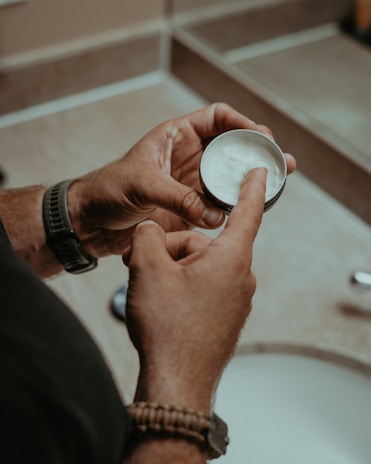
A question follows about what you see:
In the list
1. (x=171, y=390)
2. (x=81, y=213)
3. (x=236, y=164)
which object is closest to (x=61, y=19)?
(x=81, y=213)

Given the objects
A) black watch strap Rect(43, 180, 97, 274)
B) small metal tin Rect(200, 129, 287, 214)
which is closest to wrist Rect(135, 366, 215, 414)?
small metal tin Rect(200, 129, 287, 214)

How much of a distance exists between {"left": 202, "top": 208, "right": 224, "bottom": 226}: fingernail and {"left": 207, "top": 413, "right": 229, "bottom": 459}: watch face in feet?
0.74

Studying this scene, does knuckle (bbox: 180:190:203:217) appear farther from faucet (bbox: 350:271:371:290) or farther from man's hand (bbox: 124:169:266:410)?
faucet (bbox: 350:271:371:290)

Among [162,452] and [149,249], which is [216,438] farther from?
[149,249]

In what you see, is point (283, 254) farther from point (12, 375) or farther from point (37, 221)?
point (12, 375)

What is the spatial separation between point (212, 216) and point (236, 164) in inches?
2.6

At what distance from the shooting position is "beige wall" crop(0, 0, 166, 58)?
45.1 inches

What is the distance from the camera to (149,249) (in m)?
0.54

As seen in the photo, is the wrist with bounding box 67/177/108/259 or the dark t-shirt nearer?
the dark t-shirt

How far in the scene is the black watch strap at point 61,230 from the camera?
2.47 feet

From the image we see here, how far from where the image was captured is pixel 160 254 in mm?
539

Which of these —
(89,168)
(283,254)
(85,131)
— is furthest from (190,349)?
(85,131)

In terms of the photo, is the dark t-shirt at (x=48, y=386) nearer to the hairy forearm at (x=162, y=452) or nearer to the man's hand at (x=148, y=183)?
the hairy forearm at (x=162, y=452)

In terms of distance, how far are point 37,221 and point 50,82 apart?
2.01ft
